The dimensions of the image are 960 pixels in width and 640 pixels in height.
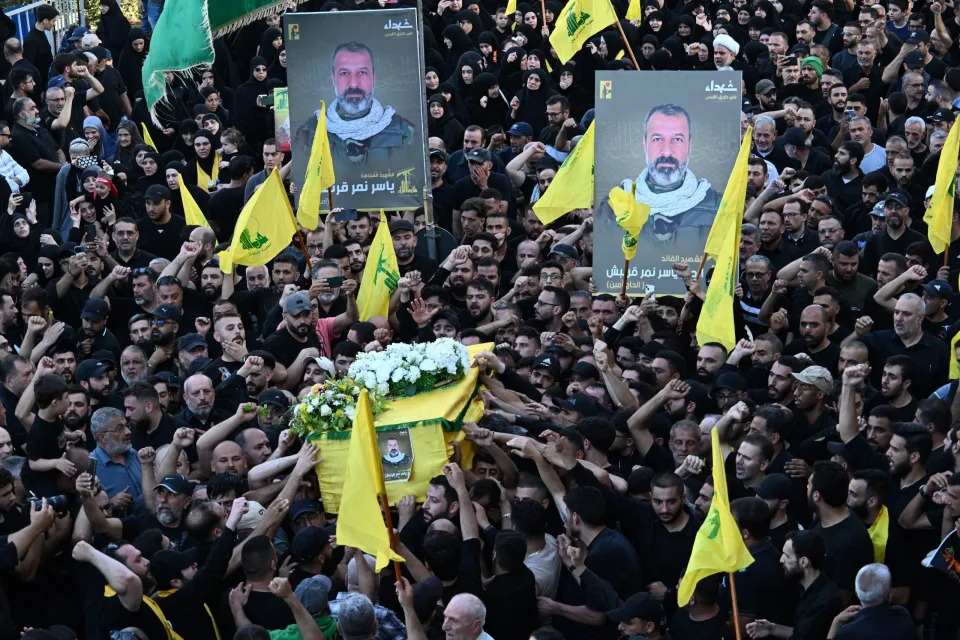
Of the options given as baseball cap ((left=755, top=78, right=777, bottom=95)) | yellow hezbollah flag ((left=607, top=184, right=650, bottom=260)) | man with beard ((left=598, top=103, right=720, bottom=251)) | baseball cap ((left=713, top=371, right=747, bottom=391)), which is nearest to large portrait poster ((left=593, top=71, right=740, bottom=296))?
man with beard ((left=598, top=103, right=720, bottom=251))

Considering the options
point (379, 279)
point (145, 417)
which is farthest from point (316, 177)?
point (145, 417)

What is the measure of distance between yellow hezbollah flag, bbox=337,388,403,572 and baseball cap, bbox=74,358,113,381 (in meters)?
4.02

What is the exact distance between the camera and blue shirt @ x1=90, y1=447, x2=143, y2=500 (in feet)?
36.3

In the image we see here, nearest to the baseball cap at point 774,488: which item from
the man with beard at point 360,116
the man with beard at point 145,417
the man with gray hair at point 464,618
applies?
the man with gray hair at point 464,618

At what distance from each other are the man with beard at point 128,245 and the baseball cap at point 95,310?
1.14m

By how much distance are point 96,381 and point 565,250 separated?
4.07 meters

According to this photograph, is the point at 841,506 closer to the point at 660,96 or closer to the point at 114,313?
the point at 660,96

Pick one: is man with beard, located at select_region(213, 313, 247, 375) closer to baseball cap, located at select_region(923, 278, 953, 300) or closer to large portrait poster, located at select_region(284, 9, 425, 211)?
large portrait poster, located at select_region(284, 9, 425, 211)

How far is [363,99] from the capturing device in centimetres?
1505

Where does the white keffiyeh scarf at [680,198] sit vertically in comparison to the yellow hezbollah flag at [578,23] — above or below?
below

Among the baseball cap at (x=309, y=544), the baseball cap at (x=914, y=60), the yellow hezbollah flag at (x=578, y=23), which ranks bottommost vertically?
the baseball cap at (x=309, y=544)

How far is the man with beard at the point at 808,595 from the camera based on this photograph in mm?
8930

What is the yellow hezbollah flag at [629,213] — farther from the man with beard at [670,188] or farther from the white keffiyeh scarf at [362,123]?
the white keffiyeh scarf at [362,123]

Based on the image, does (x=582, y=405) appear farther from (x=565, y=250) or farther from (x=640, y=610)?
(x=565, y=250)
